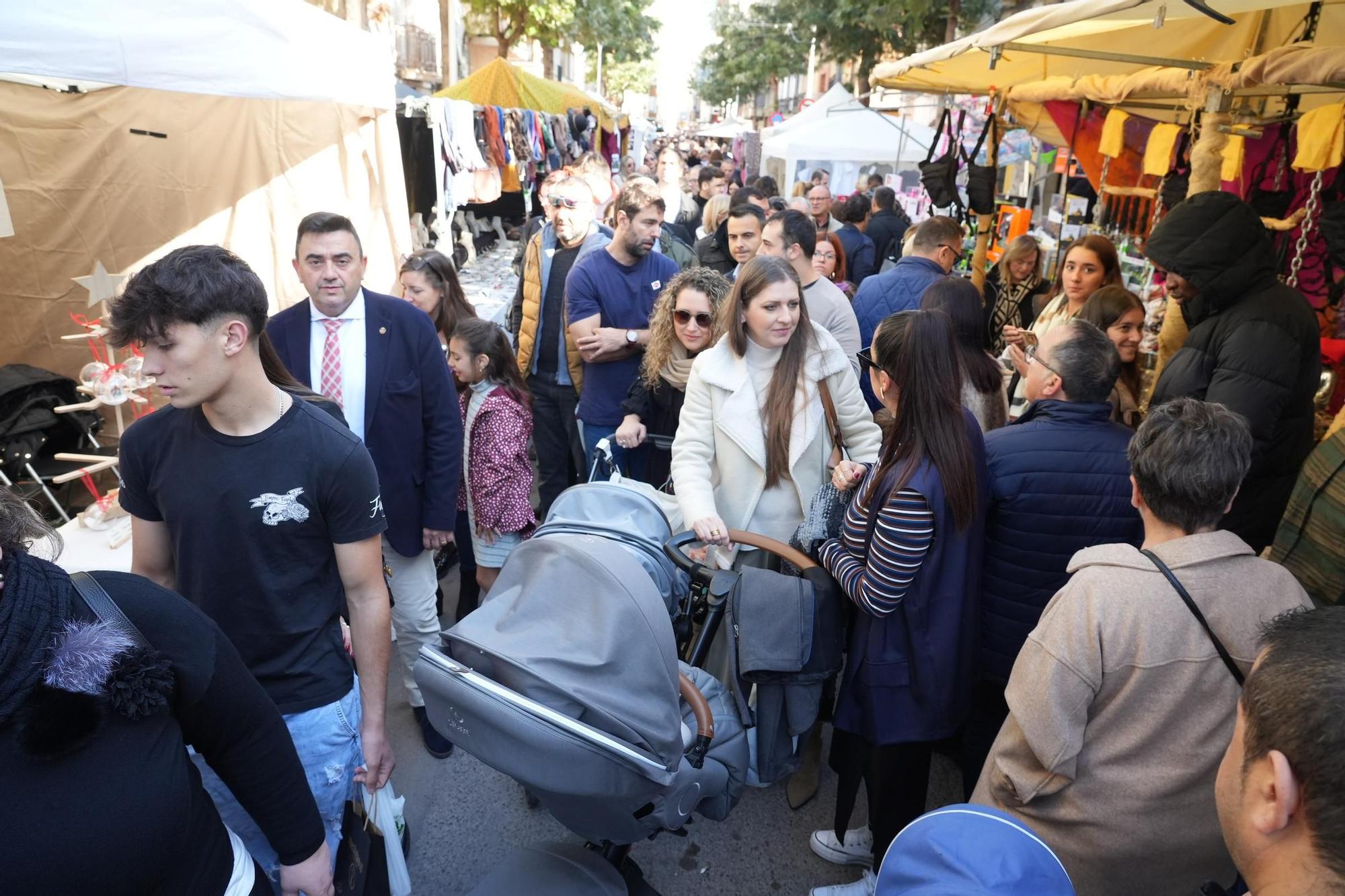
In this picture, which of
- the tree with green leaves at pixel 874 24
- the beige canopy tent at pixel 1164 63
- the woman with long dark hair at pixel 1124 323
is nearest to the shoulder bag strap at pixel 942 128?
the beige canopy tent at pixel 1164 63

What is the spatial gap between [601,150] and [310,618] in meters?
18.5

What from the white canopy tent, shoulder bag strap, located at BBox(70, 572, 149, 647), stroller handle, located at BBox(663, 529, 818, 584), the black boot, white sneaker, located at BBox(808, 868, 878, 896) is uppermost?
the white canopy tent

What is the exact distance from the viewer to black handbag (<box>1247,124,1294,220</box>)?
171 inches

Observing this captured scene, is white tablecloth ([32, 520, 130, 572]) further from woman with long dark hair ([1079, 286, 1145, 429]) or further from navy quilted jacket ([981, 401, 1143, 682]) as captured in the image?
woman with long dark hair ([1079, 286, 1145, 429])

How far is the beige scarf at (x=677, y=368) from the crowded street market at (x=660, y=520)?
0.02 metres

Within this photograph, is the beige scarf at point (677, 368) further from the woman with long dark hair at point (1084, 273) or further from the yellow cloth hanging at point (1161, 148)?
the yellow cloth hanging at point (1161, 148)

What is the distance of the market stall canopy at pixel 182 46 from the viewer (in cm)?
296

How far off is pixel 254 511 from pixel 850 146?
1276cm

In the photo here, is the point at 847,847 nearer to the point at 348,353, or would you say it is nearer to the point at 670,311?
the point at 670,311

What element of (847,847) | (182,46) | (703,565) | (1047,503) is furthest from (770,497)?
(182,46)

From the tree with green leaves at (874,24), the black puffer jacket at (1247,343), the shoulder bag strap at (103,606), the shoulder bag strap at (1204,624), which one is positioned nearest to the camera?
the shoulder bag strap at (103,606)

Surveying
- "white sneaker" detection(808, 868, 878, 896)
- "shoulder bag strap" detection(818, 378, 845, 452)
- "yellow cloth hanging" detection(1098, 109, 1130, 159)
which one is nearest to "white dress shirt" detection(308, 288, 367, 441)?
"shoulder bag strap" detection(818, 378, 845, 452)

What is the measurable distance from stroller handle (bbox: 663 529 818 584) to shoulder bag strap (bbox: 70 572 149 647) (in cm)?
133

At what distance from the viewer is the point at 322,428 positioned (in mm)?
2047
